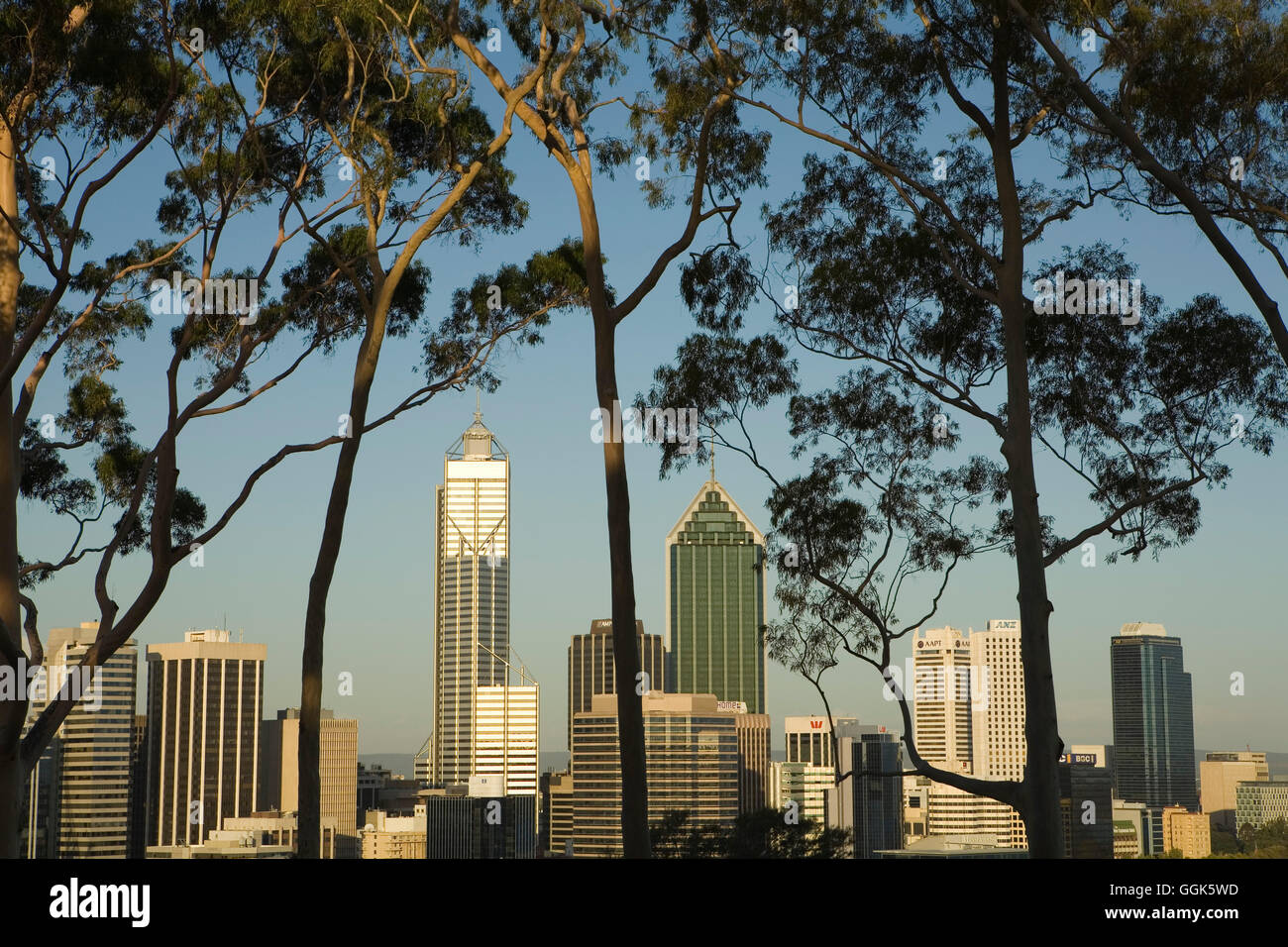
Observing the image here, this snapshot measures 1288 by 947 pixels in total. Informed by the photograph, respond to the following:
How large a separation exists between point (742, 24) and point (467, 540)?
16761 centimetres

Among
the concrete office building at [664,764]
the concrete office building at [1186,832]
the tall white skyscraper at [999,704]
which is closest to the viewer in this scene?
the concrete office building at [1186,832]

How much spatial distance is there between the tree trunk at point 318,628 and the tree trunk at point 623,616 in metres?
2.41

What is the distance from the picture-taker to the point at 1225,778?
24.8 metres

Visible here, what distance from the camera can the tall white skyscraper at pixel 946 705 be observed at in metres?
21.9

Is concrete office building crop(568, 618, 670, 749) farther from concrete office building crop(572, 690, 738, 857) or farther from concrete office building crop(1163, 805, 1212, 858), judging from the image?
concrete office building crop(1163, 805, 1212, 858)

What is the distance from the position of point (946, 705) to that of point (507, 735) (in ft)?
375

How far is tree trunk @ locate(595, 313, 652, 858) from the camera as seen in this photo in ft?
32.1

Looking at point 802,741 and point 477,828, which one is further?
point 477,828

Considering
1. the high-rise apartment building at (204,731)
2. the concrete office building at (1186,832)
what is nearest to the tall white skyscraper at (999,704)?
the concrete office building at (1186,832)

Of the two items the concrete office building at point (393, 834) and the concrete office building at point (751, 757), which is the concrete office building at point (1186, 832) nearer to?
the concrete office building at point (751, 757)

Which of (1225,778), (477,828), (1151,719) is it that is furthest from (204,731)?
(1225,778)

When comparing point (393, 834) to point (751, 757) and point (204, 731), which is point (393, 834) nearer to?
point (204, 731)
